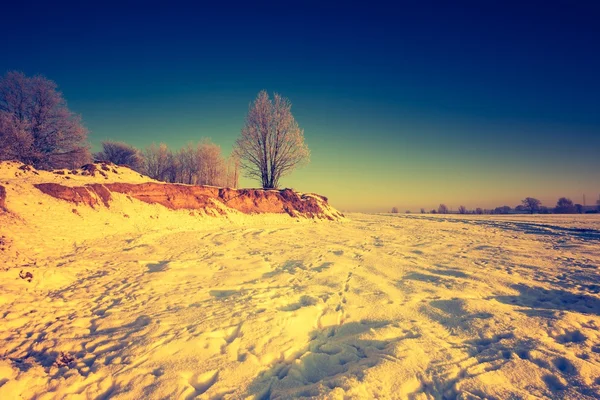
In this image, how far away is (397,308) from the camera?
4.52 m

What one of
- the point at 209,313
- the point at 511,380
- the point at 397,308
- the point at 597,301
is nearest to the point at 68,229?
the point at 209,313

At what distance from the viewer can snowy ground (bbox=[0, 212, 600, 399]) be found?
2.76 metres

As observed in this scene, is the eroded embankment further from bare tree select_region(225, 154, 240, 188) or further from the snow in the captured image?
bare tree select_region(225, 154, 240, 188)

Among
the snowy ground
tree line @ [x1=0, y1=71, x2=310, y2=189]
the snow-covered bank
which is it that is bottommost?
the snowy ground

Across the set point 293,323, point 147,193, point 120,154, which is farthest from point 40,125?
point 293,323

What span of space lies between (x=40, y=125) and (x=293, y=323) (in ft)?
88.1

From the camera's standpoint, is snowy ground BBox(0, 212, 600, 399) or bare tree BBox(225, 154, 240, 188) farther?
bare tree BBox(225, 154, 240, 188)

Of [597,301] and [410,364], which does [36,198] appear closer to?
[410,364]

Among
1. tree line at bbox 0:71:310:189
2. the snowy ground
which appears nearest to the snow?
the snowy ground

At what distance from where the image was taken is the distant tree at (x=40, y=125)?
64.3 feet

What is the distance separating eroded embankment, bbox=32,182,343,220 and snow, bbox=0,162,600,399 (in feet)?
10.0

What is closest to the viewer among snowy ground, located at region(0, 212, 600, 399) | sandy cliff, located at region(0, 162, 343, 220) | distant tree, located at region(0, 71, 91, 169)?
snowy ground, located at region(0, 212, 600, 399)

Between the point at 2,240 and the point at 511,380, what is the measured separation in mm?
10539

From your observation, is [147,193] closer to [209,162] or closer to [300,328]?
[300,328]
